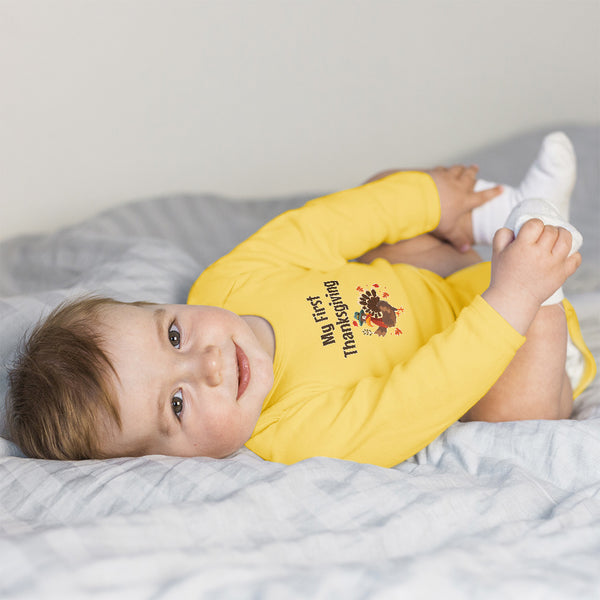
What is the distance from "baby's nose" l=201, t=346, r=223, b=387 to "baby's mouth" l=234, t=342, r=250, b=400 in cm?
4

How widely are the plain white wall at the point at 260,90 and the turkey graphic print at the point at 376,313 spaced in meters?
0.84

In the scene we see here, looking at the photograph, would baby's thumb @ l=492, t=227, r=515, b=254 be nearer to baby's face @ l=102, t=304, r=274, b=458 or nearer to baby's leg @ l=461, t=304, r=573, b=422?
baby's leg @ l=461, t=304, r=573, b=422

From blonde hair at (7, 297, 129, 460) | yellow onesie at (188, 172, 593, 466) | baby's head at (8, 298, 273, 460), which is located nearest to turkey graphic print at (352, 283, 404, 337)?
yellow onesie at (188, 172, 593, 466)

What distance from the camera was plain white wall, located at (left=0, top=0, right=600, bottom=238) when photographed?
1521 mm

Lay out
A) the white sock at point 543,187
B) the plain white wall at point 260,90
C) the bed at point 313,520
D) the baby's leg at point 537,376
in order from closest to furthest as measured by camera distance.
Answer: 1. the bed at point 313,520
2. the baby's leg at point 537,376
3. the white sock at point 543,187
4. the plain white wall at point 260,90

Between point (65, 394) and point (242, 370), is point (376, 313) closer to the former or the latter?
point (242, 370)

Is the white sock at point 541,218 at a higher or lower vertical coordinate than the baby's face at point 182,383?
higher

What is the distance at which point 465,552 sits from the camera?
25.4 inches

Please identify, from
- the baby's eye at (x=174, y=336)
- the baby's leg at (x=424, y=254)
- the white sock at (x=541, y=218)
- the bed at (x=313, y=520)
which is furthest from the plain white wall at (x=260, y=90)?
the white sock at (x=541, y=218)

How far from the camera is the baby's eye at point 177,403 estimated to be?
0.94 metres

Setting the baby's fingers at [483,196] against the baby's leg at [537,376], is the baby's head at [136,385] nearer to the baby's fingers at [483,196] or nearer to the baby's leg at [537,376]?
the baby's leg at [537,376]

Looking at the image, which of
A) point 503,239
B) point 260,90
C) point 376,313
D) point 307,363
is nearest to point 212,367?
point 307,363

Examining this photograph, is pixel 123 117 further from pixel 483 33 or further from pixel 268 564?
pixel 268 564

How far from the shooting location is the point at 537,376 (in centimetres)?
101
